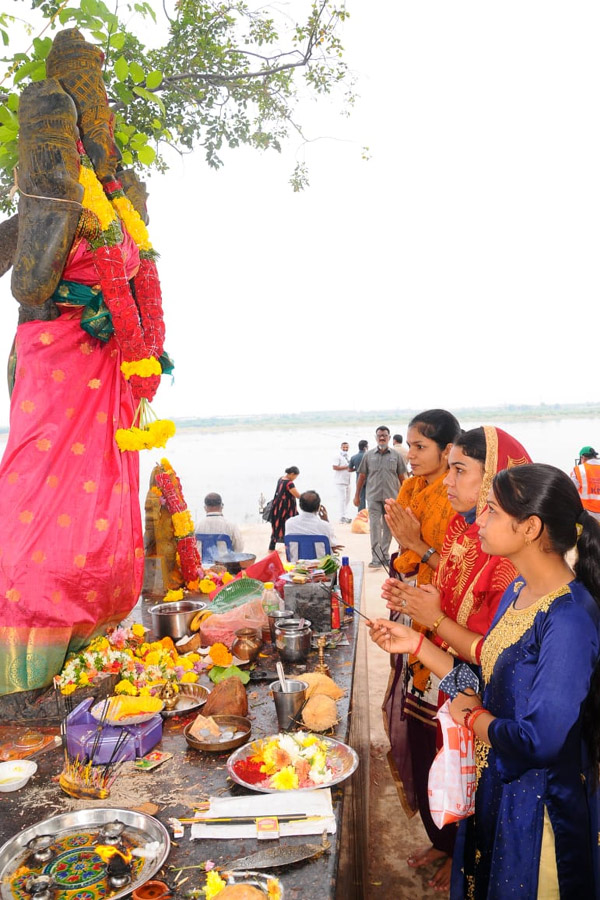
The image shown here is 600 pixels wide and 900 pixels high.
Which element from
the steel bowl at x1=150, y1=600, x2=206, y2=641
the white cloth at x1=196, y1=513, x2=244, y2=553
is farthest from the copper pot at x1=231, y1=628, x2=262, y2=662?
the white cloth at x1=196, y1=513, x2=244, y2=553

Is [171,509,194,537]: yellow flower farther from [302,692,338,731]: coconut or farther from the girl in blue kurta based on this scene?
the girl in blue kurta

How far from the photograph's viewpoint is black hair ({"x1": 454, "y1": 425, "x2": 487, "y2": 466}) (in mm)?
2666

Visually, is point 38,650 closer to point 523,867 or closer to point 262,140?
point 523,867

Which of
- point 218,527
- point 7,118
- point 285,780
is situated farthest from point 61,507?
point 218,527

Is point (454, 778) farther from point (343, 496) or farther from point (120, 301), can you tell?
point (343, 496)

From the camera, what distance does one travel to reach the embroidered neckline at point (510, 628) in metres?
1.93

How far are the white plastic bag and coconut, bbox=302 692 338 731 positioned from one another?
0.47 meters

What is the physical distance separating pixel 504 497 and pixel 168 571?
3.62m

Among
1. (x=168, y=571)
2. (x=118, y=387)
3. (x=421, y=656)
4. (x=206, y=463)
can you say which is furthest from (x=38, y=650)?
(x=206, y=463)

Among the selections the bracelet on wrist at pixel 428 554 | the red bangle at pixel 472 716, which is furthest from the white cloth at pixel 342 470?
the red bangle at pixel 472 716

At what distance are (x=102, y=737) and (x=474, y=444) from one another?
1849mm

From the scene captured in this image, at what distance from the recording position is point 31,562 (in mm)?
2982

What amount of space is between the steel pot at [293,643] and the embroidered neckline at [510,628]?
129 centimetres

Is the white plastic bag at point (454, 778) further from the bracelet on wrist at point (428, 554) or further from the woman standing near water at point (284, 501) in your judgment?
the woman standing near water at point (284, 501)
